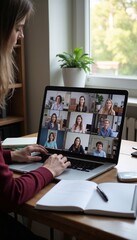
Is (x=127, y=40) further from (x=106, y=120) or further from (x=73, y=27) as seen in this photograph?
(x=106, y=120)

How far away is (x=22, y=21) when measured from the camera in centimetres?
112

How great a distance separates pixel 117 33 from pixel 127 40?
10 centimetres

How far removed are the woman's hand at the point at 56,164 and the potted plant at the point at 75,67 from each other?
123cm

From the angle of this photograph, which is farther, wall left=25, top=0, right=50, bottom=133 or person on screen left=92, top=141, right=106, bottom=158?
wall left=25, top=0, right=50, bottom=133

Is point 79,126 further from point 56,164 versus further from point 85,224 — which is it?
point 85,224

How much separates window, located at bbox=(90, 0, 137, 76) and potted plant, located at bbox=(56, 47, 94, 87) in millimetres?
152

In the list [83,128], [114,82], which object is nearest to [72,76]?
[114,82]

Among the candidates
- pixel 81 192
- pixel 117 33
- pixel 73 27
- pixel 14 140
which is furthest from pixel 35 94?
pixel 81 192

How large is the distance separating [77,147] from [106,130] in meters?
0.15

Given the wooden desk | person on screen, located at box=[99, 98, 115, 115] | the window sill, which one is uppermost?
the window sill

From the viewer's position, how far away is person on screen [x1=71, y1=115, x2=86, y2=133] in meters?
1.44

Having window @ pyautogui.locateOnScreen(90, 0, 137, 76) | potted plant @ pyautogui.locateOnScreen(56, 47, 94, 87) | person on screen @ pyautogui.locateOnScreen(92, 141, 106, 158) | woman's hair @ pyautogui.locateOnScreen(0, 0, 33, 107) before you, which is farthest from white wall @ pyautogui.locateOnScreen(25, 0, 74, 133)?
woman's hair @ pyautogui.locateOnScreen(0, 0, 33, 107)

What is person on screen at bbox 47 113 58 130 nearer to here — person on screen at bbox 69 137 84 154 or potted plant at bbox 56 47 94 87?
A: person on screen at bbox 69 137 84 154

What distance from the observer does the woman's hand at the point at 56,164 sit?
1236 millimetres
